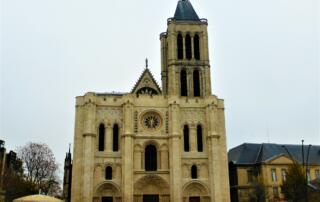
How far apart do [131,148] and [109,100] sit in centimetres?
599

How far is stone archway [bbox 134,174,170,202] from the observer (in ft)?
129

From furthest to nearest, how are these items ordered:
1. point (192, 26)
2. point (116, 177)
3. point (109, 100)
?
point (192, 26) < point (109, 100) < point (116, 177)

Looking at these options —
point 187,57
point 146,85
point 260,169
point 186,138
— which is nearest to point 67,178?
point 146,85

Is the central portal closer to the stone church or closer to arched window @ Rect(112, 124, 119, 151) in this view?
the stone church

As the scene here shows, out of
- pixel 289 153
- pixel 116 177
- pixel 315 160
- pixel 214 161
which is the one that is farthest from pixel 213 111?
pixel 315 160

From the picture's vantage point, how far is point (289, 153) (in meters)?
52.6

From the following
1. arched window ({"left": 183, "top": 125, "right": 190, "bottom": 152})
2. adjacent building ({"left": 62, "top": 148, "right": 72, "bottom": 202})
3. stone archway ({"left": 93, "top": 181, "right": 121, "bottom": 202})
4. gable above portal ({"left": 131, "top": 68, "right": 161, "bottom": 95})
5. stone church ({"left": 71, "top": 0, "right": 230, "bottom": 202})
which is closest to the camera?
stone archway ({"left": 93, "top": 181, "right": 121, "bottom": 202})

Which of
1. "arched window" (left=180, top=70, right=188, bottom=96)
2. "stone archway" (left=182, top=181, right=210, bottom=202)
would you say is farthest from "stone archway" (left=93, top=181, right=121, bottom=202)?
"arched window" (left=180, top=70, right=188, bottom=96)

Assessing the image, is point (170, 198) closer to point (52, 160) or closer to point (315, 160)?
point (52, 160)

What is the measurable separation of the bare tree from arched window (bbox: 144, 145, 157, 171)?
1472 cm

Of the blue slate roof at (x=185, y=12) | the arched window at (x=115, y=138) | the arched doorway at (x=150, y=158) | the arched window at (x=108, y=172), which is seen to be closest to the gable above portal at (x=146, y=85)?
the arched window at (x=115, y=138)

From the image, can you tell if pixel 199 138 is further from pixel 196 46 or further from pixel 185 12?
pixel 185 12

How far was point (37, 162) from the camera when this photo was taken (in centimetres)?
4719

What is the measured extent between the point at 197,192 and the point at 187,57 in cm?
1573
